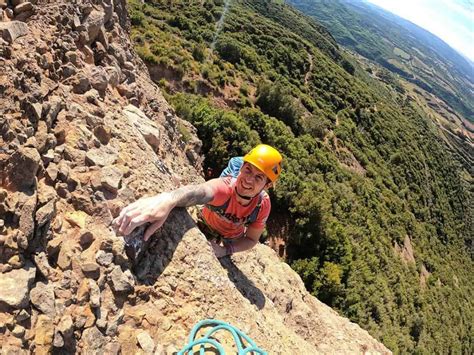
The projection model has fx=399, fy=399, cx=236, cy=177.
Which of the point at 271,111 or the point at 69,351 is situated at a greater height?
the point at 69,351

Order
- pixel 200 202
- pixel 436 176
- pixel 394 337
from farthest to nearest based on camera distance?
pixel 436 176
pixel 394 337
pixel 200 202

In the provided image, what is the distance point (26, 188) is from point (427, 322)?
128 ft

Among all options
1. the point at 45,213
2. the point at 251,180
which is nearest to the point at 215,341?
the point at 251,180

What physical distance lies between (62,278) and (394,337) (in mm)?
26747

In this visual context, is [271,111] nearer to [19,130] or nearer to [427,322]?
[427,322]

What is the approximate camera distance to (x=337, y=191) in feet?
116

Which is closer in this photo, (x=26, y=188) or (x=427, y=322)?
(x=26, y=188)

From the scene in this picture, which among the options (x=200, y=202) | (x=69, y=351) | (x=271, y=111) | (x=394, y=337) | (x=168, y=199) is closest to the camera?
(x=69, y=351)

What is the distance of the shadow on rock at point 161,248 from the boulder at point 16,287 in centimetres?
116

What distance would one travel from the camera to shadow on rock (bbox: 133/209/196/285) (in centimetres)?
417

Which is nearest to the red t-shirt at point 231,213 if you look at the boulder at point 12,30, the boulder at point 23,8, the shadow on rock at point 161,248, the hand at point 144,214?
the shadow on rock at point 161,248

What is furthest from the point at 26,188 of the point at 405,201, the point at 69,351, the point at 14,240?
the point at 405,201

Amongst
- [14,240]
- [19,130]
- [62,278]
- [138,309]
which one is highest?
[19,130]

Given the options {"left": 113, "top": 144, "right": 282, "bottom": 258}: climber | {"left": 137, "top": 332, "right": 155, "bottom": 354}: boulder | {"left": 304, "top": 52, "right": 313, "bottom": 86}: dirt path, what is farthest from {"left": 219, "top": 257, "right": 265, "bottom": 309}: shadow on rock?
{"left": 304, "top": 52, "right": 313, "bottom": 86}: dirt path
